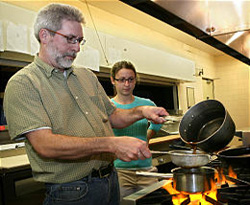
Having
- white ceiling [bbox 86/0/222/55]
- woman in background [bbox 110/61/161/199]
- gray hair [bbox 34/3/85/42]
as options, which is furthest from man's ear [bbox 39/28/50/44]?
white ceiling [bbox 86/0/222/55]

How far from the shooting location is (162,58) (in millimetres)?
3574

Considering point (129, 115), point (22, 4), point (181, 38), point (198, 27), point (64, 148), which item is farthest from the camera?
point (181, 38)

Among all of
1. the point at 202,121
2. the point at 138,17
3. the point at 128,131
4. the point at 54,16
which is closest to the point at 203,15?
the point at 202,121

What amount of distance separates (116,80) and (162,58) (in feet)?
5.53

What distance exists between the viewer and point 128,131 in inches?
75.5

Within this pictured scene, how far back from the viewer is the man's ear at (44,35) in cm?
115

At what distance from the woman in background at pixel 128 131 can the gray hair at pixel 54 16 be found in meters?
0.86

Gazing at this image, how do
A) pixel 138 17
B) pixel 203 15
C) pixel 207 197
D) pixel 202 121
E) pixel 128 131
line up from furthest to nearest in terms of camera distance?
pixel 138 17, pixel 128 131, pixel 203 15, pixel 202 121, pixel 207 197

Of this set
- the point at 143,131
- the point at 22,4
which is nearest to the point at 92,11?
the point at 22,4

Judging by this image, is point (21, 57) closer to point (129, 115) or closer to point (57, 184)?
point (129, 115)

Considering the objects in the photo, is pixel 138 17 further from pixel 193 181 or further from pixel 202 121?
pixel 193 181

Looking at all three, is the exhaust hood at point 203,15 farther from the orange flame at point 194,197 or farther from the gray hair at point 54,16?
the orange flame at point 194,197

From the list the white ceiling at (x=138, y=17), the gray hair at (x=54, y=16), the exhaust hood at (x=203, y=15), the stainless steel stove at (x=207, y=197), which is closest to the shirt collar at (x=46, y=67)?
the gray hair at (x=54, y=16)

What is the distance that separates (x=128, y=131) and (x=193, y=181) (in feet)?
3.39
